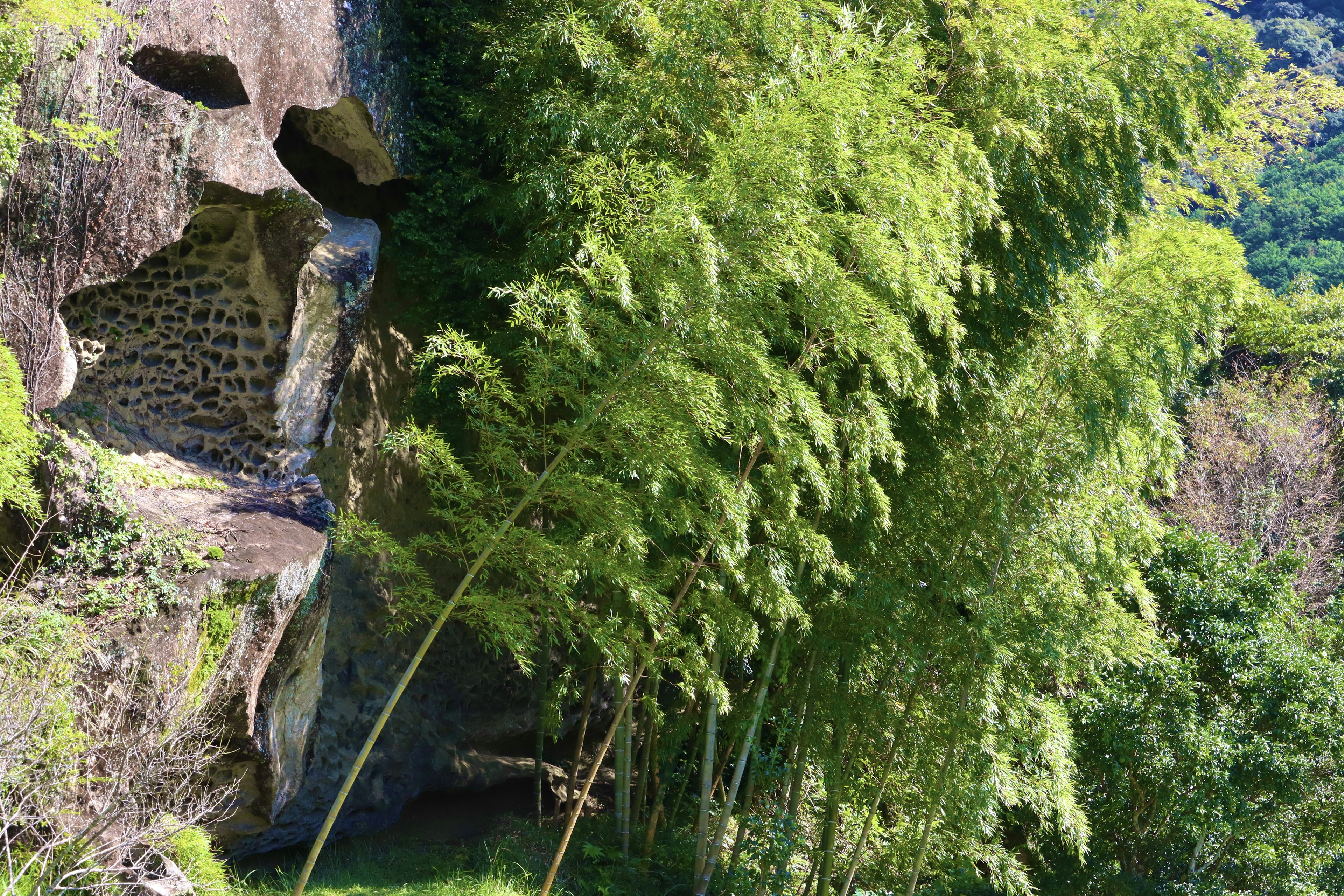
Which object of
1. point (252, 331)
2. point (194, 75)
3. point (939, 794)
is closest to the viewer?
point (194, 75)

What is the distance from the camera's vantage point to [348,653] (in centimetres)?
610

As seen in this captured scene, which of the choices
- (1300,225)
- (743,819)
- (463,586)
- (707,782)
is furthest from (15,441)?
(1300,225)

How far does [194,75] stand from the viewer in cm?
456

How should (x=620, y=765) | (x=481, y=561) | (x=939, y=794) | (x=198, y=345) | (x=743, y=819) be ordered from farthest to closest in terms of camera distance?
1. (x=620, y=765)
2. (x=743, y=819)
3. (x=939, y=794)
4. (x=198, y=345)
5. (x=481, y=561)

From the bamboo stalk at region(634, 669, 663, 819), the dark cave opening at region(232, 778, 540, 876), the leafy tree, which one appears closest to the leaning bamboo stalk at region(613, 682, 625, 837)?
the bamboo stalk at region(634, 669, 663, 819)

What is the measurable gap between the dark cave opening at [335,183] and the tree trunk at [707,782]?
3.49 metres

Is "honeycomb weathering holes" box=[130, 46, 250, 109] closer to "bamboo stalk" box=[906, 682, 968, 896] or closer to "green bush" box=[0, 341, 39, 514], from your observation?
"green bush" box=[0, 341, 39, 514]

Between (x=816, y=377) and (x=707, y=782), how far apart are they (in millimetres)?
2466

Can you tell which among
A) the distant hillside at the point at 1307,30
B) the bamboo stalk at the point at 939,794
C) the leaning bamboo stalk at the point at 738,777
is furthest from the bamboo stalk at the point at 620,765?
the distant hillside at the point at 1307,30

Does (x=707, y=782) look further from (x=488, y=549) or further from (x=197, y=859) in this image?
(x=197, y=859)

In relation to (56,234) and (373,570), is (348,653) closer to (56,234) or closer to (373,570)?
(373,570)

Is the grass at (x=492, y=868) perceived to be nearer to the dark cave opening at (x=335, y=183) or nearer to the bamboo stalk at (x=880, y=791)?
the bamboo stalk at (x=880, y=791)

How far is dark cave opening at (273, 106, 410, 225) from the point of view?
6.22 metres

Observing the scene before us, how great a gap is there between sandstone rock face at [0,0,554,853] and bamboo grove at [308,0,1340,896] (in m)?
0.39
